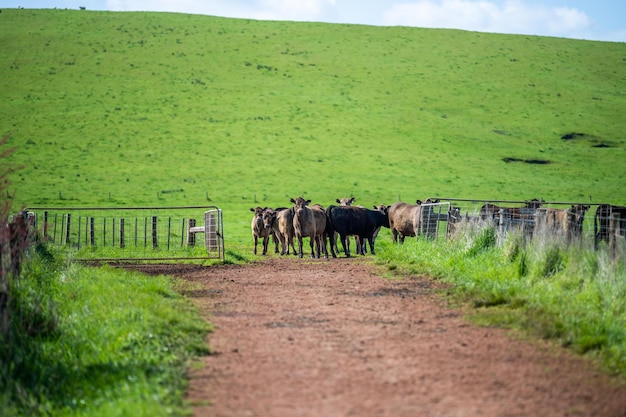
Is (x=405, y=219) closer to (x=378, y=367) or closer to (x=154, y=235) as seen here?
(x=154, y=235)

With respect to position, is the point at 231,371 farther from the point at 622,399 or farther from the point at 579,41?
the point at 579,41

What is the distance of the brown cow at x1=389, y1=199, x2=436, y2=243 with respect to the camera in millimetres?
26797

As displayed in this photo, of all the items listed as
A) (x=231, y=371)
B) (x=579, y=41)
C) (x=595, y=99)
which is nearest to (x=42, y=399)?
(x=231, y=371)

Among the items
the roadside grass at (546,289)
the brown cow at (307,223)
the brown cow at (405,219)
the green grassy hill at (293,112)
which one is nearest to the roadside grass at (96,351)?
the roadside grass at (546,289)

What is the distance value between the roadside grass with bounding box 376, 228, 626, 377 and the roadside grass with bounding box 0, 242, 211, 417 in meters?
4.08

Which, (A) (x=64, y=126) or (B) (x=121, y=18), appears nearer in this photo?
(A) (x=64, y=126)

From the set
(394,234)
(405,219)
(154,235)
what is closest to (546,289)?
(405,219)

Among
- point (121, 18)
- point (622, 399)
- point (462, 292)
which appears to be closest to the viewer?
point (622, 399)

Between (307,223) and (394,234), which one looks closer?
(307,223)

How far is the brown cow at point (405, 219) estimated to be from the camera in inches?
1055

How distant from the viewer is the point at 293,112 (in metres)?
68.0

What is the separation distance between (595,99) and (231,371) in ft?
233

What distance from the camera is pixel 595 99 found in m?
73.8

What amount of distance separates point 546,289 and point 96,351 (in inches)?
257
